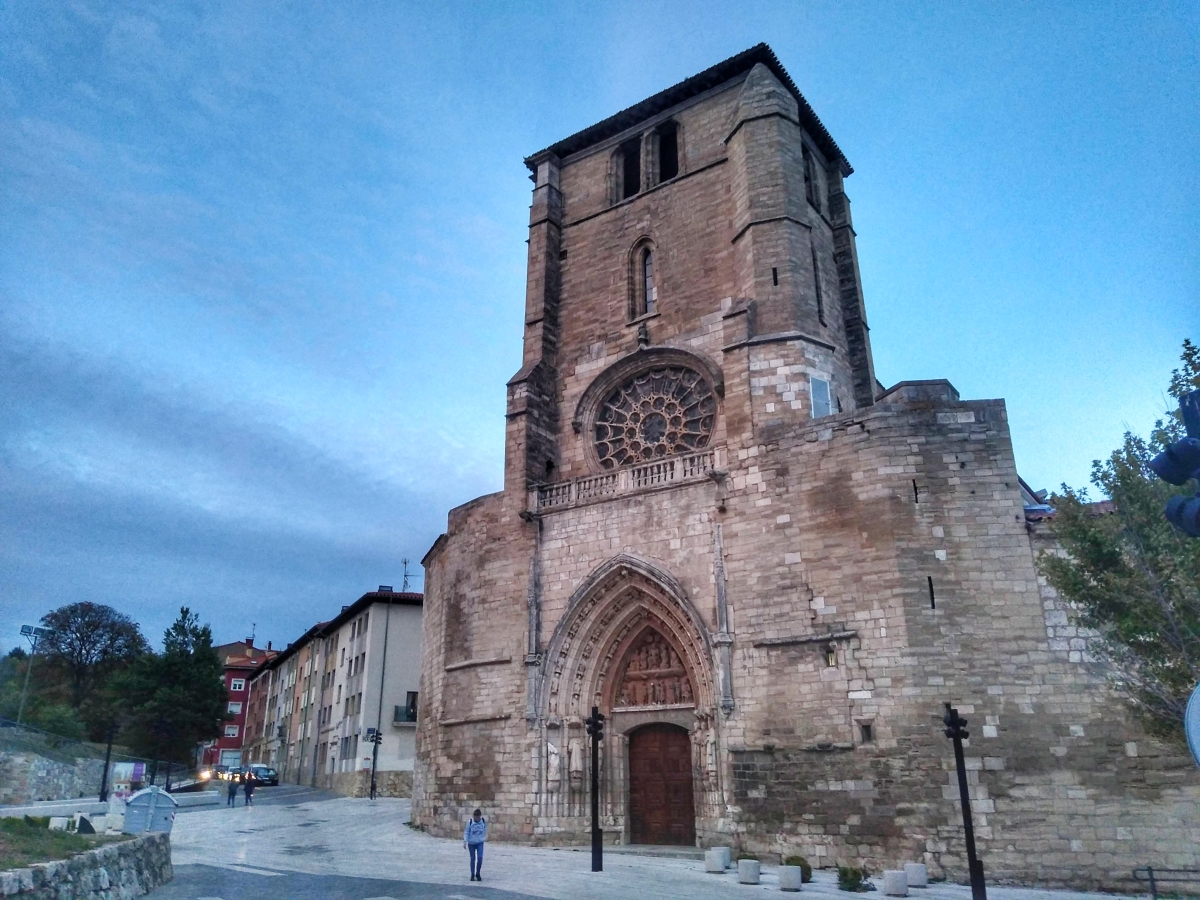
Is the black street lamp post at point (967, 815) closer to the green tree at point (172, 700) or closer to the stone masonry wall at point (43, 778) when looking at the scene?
the stone masonry wall at point (43, 778)

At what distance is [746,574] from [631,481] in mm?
3085

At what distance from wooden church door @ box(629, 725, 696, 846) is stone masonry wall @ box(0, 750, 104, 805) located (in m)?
17.0

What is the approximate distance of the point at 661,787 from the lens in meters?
A: 15.3

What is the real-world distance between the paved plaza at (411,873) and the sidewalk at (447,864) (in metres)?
0.01

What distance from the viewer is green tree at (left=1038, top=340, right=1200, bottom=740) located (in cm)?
1007

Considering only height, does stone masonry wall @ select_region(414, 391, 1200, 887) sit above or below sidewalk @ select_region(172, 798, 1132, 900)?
above

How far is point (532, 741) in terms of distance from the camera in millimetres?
15578

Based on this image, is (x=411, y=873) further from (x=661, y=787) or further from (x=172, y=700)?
(x=172, y=700)

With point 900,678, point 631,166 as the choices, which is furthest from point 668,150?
point 900,678

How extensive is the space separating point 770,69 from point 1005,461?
11718 mm

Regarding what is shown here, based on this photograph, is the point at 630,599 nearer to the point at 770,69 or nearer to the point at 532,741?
the point at 532,741

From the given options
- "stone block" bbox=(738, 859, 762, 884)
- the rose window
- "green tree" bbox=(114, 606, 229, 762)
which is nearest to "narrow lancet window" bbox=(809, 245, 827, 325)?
the rose window

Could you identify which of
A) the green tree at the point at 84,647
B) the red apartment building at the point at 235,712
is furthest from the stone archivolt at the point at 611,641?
the red apartment building at the point at 235,712

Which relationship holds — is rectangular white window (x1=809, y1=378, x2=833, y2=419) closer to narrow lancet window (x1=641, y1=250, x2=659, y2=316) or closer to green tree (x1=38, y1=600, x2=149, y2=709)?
narrow lancet window (x1=641, y1=250, x2=659, y2=316)
